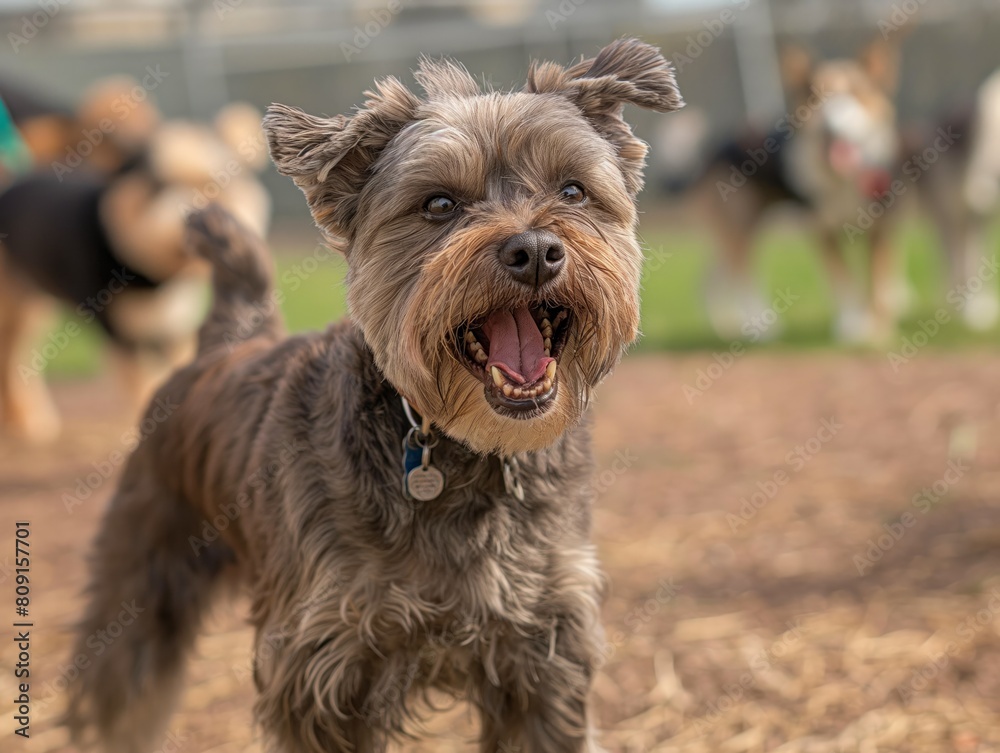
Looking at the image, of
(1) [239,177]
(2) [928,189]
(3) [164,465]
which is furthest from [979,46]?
(3) [164,465]

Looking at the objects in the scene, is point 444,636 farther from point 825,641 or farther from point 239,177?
point 239,177

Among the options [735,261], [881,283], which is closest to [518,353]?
[881,283]

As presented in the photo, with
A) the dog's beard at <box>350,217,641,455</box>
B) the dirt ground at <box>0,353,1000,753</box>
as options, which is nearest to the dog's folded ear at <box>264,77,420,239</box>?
the dog's beard at <box>350,217,641,455</box>

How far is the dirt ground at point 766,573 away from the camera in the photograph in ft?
13.3

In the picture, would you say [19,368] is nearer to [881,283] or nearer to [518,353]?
[518,353]

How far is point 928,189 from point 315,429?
9.76 metres

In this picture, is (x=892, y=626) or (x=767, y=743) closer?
(x=767, y=743)

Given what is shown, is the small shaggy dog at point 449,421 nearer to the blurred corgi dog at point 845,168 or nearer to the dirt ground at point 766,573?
the dirt ground at point 766,573

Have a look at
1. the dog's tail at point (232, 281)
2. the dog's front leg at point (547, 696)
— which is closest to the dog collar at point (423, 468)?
the dog's front leg at point (547, 696)

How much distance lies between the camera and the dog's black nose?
274 cm

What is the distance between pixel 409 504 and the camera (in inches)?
115

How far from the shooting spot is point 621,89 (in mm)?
3240

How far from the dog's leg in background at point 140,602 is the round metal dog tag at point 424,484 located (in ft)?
3.47

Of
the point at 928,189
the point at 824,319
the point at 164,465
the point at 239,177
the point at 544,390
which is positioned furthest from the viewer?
the point at 824,319
